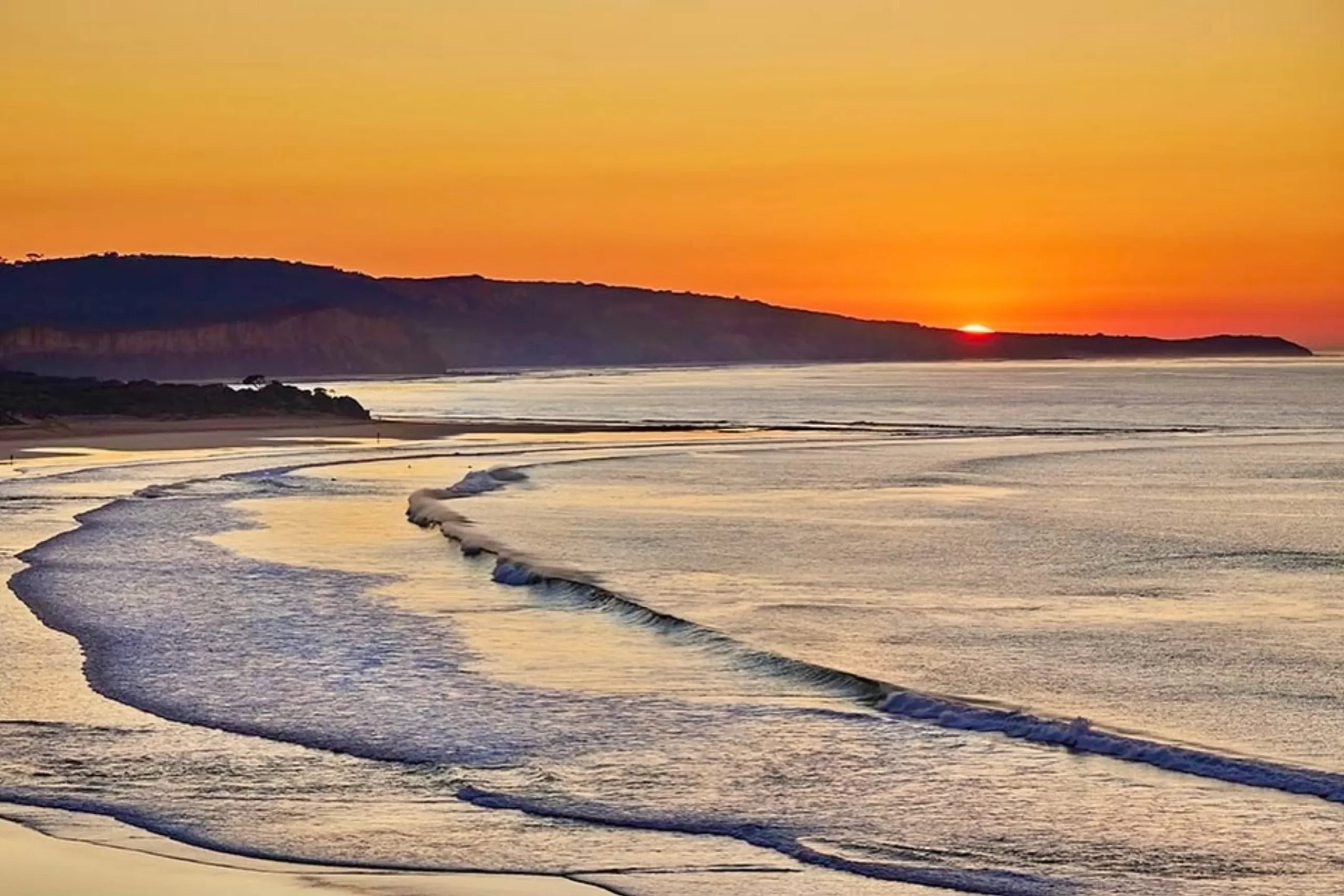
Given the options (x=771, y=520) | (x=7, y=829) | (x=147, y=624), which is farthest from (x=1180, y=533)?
(x=7, y=829)

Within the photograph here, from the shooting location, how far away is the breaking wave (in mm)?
12609

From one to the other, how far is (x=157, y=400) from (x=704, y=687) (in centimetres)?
7671

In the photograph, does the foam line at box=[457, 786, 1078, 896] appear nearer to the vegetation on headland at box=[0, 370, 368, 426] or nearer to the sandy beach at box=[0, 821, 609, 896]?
the sandy beach at box=[0, 821, 609, 896]

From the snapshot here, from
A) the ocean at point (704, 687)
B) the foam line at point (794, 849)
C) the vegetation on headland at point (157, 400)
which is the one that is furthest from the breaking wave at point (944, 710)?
the vegetation on headland at point (157, 400)

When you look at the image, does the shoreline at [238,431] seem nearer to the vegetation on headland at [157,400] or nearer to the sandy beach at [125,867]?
the vegetation on headland at [157,400]

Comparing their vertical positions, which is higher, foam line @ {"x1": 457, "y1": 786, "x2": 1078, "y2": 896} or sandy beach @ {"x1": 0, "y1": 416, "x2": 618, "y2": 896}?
foam line @ {"x1": 457, "y1": 786, "x2": 1078, "y2": 896}

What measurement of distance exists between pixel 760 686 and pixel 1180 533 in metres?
15.9

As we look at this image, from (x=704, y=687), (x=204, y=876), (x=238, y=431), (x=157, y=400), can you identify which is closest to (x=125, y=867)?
(x=204, y=876)

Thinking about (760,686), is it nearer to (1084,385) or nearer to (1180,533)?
(1180,533)

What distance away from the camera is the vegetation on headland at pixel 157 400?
274ft

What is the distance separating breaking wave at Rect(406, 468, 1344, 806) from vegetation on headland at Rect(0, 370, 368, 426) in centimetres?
6187

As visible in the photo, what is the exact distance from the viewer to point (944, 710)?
1498 cm

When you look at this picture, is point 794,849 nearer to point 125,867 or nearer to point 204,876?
point 204,876

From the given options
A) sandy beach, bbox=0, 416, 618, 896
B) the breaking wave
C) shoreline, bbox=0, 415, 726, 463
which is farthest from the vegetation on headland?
sandy beach, bbox=0, 416, 618, 896
